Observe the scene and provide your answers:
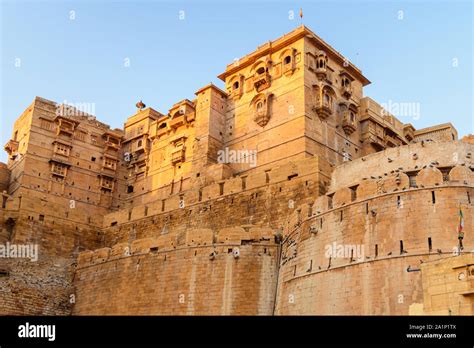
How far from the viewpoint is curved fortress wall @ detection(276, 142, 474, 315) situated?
18312mm

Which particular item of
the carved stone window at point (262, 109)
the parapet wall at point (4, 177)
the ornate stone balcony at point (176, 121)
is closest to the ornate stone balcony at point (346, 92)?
the carved stone window at point (262, 109)

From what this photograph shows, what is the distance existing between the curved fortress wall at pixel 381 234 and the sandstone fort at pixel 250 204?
0.05m

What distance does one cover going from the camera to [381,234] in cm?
1952

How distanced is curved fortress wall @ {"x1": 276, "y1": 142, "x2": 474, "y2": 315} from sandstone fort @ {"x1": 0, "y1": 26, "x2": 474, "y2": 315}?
0.05 m

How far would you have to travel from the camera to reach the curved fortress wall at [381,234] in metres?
18.3

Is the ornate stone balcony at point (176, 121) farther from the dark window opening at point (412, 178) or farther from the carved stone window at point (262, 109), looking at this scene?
the dark window opening at point (412, 178)

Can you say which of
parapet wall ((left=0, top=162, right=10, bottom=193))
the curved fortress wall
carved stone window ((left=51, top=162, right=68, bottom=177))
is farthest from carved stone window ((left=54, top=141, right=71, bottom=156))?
the curved fortress wall

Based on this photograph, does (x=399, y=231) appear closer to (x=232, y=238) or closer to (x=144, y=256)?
(x=232, y=238)

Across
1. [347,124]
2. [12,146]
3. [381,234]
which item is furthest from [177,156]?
[381,234]

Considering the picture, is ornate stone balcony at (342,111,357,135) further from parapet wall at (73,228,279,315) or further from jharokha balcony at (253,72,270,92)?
parapet wall at (73,228,279,315)

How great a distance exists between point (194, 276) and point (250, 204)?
6421 mm

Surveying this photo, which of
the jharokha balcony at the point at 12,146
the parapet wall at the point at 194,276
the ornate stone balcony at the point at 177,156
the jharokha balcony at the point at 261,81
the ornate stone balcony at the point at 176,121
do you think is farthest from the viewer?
the jharokha balcony at the point at 12,146

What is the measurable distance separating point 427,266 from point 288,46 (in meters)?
25.3

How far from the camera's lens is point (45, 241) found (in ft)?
107
